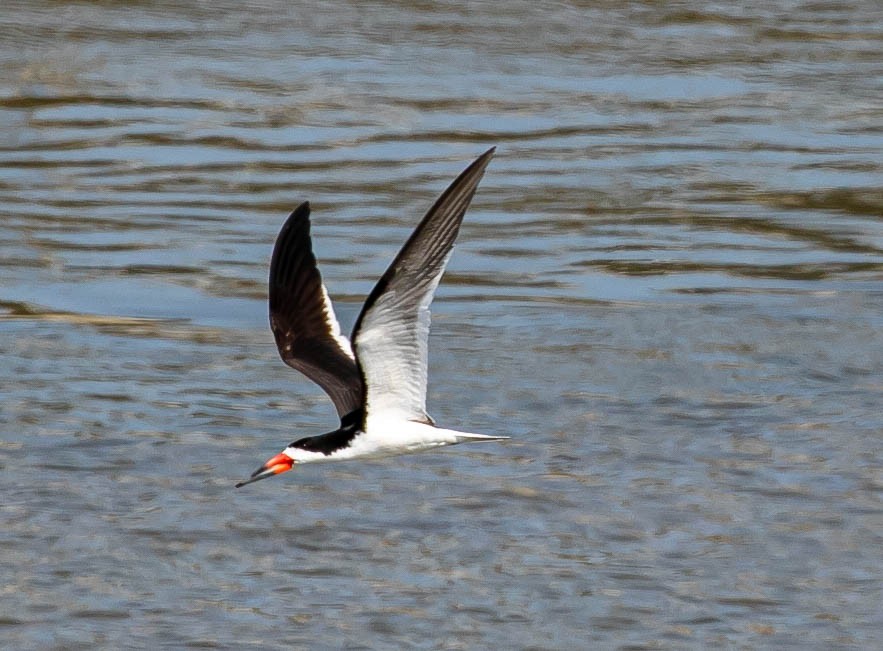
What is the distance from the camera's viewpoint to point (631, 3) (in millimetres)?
18172

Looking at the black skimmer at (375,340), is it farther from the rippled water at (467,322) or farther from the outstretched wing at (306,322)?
the rippled water at (467,322)

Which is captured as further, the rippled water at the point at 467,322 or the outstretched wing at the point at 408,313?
the rippled water at the point at 467,322

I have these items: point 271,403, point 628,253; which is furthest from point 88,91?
point 271,403

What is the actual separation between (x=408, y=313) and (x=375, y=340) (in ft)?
0.52

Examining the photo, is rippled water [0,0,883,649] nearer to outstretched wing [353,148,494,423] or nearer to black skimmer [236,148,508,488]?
black skimmer [236,148,508,488]

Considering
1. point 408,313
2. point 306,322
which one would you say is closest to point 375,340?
point 408,313

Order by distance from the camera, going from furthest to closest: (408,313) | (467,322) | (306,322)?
(467,322)
(306,322)
(408,313)

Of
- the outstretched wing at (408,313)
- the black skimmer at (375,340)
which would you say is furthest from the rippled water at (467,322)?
the outstretched wing at (408,313)

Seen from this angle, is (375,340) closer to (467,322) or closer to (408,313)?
(408,313)

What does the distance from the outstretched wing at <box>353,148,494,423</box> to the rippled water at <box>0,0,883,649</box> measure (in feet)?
3.02

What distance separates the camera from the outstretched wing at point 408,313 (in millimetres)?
6344

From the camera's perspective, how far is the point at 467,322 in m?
10.9

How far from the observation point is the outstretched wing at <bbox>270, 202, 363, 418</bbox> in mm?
7594

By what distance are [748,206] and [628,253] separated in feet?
4.51
